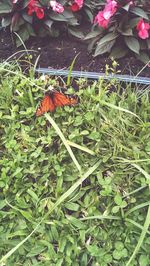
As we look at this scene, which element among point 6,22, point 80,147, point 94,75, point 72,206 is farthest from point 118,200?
point 6,22

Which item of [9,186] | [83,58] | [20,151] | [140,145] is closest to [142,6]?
[83,58]

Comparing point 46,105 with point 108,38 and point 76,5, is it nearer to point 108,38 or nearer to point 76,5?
point 108,38

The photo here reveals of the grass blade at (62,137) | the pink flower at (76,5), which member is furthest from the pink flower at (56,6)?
the grass blade at (62,137)

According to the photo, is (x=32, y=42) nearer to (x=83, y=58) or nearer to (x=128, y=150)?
(x=83, y=58)

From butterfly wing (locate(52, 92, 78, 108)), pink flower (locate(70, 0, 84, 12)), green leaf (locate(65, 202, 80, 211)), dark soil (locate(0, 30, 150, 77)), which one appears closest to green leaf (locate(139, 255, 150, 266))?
green leaf (locate(65, 202, 80, 211))

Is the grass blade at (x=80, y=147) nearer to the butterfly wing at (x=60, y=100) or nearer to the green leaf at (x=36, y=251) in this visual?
the butterfly wing at (x=60, y=100)
